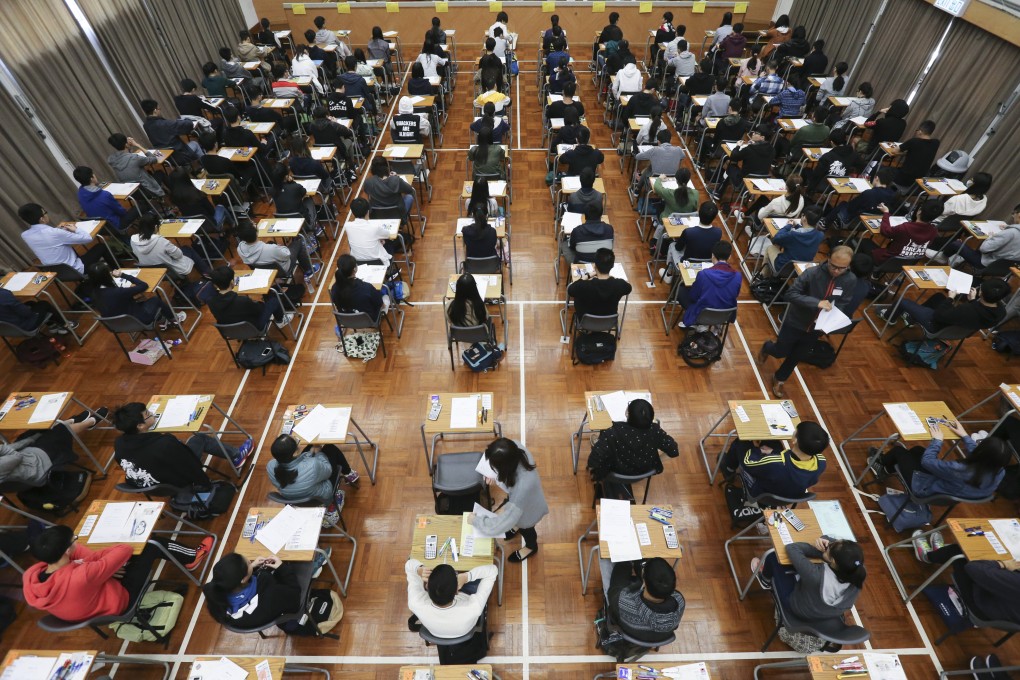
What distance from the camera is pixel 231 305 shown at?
18.5 ft

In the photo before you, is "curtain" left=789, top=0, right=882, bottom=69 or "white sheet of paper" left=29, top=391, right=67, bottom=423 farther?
"curtain" left=789, top=0, right=882, bottom=69

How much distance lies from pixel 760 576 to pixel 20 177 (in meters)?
10.8

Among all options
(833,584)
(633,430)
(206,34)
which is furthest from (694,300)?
(206,34)

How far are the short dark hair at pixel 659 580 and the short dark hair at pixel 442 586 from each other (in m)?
1.21

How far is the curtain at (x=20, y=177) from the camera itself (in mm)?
7320

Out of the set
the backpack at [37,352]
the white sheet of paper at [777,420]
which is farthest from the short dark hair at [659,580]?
the backpack at [37,352]

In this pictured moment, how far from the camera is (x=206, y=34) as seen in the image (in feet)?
40.8

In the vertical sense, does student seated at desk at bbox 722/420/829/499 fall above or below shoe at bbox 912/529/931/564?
above

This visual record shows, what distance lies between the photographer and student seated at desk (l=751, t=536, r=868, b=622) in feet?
10.7

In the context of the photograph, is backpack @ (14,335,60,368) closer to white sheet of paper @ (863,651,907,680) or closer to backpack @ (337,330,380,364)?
backpack @ (337,330,380,364)

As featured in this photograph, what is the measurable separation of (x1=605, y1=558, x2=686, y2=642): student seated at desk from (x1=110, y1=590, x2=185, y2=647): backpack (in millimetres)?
3606

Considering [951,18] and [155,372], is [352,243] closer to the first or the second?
[155,372]

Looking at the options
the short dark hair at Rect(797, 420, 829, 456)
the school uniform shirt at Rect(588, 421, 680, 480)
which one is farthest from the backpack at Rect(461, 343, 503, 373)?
the short dark hair at Rect(797, 420, 829, 456)

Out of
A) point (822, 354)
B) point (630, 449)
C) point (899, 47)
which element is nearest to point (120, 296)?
point (630, 449)
